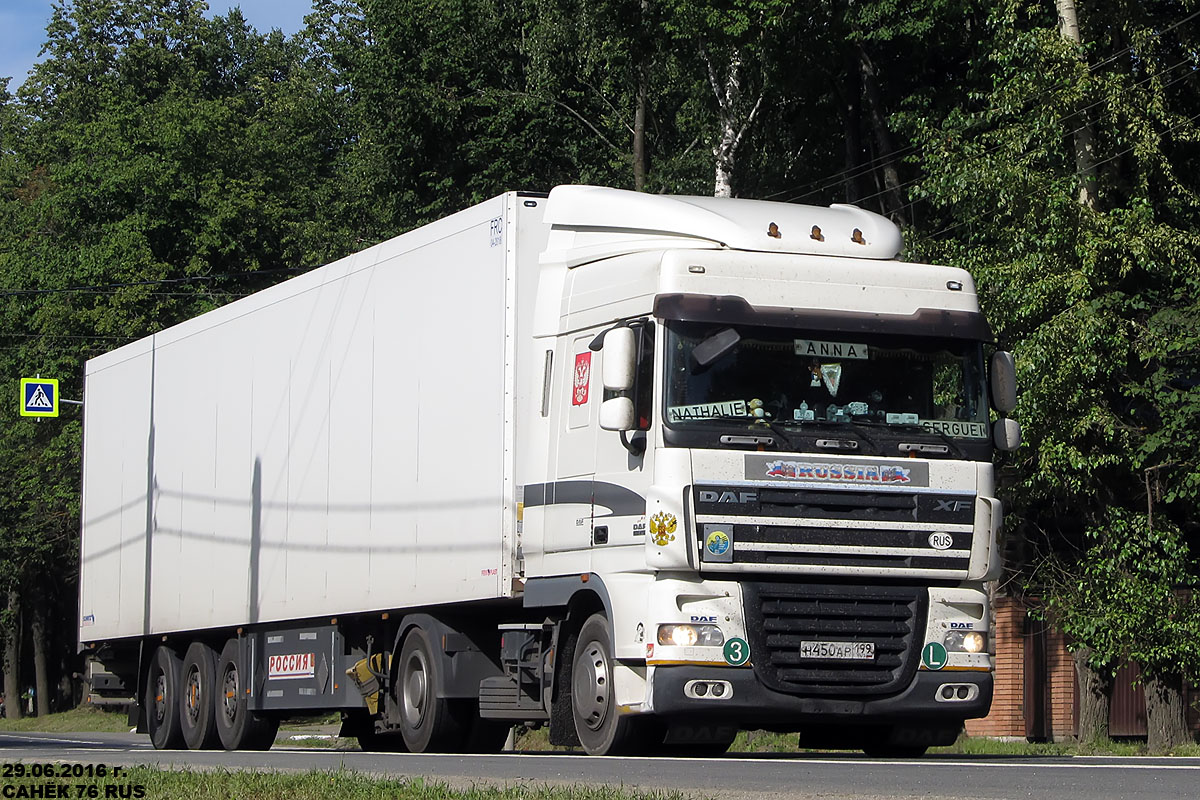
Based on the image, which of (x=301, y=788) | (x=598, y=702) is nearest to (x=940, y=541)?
(x=598, y=702)

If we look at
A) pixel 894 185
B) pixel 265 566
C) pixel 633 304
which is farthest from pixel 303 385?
pixel 894 185

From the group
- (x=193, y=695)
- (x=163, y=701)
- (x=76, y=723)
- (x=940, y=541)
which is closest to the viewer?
(x=940, y=541)

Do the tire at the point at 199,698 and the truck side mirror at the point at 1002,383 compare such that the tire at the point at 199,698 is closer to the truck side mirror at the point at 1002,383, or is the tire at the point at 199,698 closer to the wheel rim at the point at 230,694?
the wheel rim at the point at 230,694

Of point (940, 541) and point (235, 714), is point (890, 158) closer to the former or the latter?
point (235, 714)

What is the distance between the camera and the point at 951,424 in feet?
40.0

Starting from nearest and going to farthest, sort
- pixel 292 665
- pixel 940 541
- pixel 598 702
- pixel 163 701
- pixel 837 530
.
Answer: pixel 837 530 < pixel 940 541 < pixel 598 702 < pixel 292 665 < pixel 163 701

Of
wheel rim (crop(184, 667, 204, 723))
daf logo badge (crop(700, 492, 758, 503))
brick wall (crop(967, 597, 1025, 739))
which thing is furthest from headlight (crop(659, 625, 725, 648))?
brick wall (crop(967, 597, 1025, 739))

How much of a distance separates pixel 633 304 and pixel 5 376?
40.3 metres

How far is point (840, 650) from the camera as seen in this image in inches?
464

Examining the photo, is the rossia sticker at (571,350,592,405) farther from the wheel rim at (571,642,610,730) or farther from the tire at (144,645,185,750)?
the tire at (144,645,185,750)

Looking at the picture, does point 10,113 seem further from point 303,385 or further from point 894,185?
point 303,385

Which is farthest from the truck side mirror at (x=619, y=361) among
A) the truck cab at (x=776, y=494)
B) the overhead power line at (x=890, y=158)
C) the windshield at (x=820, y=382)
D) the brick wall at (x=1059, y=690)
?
the brick wall at (x=1059, y=690)

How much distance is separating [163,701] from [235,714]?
2199 millimetres

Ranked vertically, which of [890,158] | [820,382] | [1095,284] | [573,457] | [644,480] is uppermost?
[890,158]
